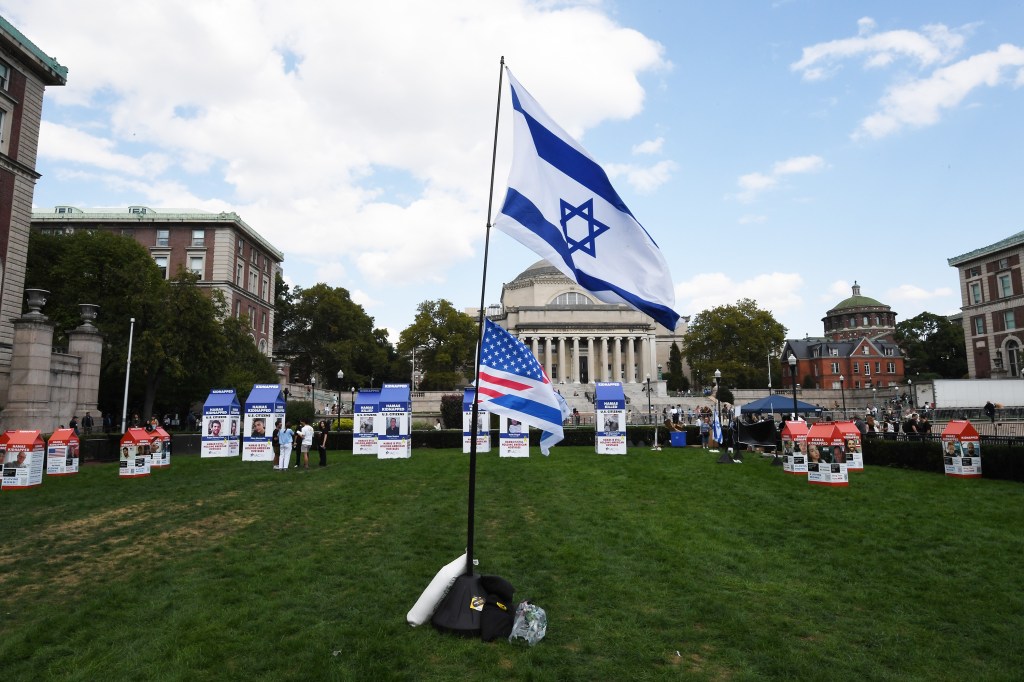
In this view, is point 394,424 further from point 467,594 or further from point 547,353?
point 547,353

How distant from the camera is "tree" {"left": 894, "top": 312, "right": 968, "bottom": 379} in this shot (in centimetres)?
8762

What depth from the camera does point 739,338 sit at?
81250mm

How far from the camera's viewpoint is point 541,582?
24.9ft

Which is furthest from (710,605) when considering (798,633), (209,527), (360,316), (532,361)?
(360,316)

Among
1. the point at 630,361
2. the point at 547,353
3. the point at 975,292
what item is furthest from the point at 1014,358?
the point at 547,353

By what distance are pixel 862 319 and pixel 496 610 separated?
400 ft

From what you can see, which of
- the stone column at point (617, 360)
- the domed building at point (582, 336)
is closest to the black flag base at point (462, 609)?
the domed building at point (582, 336)

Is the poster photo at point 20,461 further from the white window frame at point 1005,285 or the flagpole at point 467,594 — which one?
the white window frame at point 1005,285

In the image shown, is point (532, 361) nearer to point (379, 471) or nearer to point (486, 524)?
point (486, 524)

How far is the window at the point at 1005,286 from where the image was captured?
63312mm

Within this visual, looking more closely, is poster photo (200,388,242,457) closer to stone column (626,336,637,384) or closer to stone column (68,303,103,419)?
stone column (68,303,103,419)

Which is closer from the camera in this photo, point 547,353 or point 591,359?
point 547,353

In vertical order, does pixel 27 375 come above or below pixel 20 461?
above

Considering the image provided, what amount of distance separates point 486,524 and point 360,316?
6512 cm
